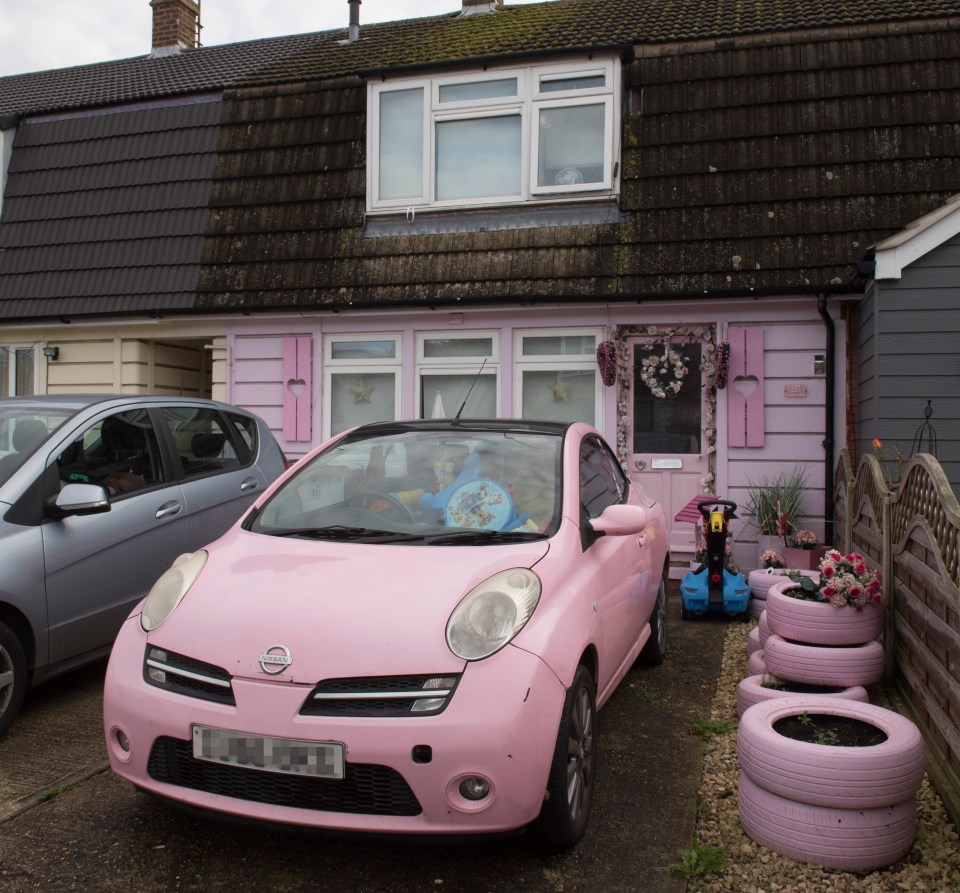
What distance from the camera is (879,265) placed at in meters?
7.21

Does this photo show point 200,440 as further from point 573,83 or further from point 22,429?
point 573,83

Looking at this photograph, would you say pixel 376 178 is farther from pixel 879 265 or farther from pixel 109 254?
pixel 879 265

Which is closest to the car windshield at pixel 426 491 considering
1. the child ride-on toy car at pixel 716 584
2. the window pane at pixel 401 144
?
the child ride-on toy car at pixel 716 584

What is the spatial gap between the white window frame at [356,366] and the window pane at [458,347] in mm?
333

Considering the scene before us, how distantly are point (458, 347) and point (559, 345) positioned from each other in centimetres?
110

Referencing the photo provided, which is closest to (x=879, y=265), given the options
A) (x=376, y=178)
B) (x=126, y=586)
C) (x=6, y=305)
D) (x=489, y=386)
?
(x=489, y=386)

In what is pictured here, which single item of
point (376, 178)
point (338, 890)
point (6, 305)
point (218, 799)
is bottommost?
point (338, 890)

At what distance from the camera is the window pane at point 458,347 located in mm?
9352

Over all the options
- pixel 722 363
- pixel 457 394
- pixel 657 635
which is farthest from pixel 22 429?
pixel 722 363

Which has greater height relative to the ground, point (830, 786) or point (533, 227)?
point (533, 227)

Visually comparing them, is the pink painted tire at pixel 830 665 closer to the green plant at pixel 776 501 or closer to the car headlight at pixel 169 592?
the car headlight at pixel 169 592

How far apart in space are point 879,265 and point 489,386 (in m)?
3.98

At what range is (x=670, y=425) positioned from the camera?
8805 millimetres

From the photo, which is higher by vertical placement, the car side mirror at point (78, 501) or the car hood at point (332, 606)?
the car side mirror at point (78, 501)
